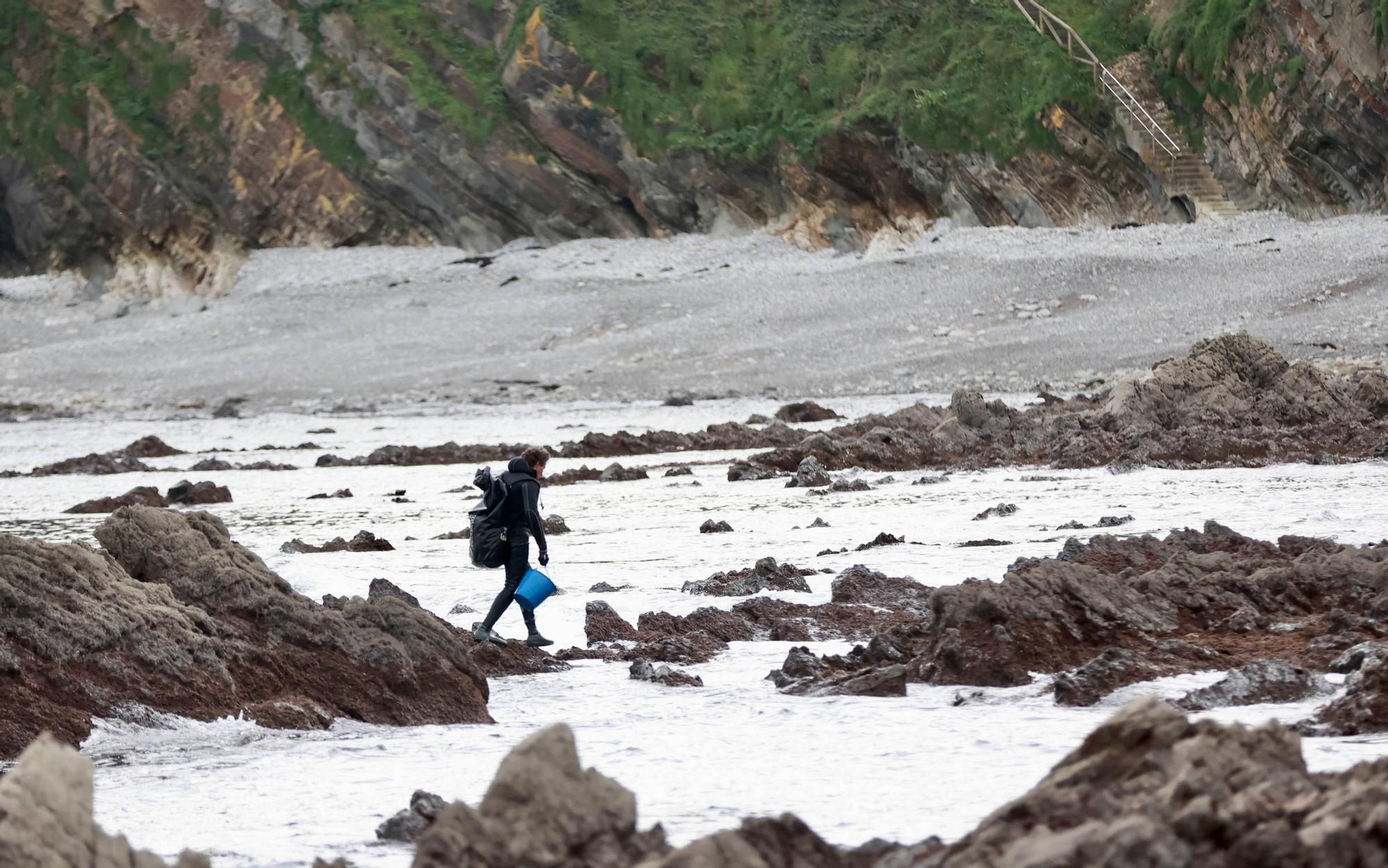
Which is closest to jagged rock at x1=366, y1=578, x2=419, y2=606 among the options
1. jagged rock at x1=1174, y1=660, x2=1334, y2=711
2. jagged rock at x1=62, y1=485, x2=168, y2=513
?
jagged rock at x1=1174, y1=660, x2=1334, y2=711

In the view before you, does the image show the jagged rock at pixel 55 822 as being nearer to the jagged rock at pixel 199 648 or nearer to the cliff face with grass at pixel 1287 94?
the jagged rock at pixel 199 648

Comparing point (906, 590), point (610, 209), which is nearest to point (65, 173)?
point (610, 209)

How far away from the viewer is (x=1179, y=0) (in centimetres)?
4734

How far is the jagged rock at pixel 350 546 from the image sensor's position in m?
14.9

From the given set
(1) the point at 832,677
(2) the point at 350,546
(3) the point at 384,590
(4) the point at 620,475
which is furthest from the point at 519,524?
(4) the point at 620,475

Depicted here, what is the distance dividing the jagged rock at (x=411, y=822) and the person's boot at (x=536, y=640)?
400 cm

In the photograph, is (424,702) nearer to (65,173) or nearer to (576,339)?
(576,339)

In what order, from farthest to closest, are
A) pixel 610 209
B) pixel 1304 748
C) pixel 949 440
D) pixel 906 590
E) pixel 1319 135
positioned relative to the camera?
pixel 610 209 → pixel 1319 135 → pixel 949 440 → pixel 906 590 → pixel 1304 748

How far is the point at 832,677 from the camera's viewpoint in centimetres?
822

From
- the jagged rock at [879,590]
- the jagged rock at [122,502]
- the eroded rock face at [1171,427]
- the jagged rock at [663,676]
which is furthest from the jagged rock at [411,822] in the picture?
the jagged rock at [122,502]

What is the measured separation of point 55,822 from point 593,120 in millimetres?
51676

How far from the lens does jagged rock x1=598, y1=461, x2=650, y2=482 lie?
22.3 metres

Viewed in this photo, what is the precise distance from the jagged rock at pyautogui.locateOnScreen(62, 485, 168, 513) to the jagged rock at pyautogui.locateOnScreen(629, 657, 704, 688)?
1329 centimetres

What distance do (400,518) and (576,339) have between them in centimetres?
2827
